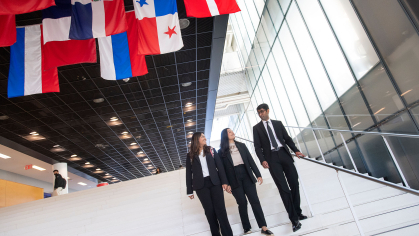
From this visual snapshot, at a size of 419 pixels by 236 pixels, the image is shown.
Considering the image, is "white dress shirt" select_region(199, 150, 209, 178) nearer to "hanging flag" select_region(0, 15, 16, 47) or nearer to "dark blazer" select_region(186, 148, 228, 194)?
"dark blazer" select_region(186, 148, 228, 194)

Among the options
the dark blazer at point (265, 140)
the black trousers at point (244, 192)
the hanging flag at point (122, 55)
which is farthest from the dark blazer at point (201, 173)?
the hanging flag at point (122, 55)

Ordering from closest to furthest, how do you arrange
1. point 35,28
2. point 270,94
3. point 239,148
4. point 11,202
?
1. point 239,148
2. point 35,28
3. point 270,94
4. point 11,202

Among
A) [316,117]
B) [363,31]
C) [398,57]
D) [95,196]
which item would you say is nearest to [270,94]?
[316,117]

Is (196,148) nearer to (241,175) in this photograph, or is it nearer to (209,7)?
(241,175)

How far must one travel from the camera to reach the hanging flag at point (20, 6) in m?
5.27

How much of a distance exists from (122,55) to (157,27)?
1148 millimetres

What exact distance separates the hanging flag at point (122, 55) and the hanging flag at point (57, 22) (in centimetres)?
80

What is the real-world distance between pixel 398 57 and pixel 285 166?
134 inches

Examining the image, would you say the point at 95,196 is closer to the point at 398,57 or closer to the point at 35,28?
the point at 35,28

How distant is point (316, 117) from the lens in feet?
28.6

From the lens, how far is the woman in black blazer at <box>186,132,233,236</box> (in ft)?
13.2

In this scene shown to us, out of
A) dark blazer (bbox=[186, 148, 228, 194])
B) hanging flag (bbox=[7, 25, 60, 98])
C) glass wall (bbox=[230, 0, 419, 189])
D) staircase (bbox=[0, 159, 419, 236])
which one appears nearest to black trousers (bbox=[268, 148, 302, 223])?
staircase (bbox=[0, 159, 419, 236])

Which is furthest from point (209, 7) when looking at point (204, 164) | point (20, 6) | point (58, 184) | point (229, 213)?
point (58, 184)

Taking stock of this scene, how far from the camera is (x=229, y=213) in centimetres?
491
